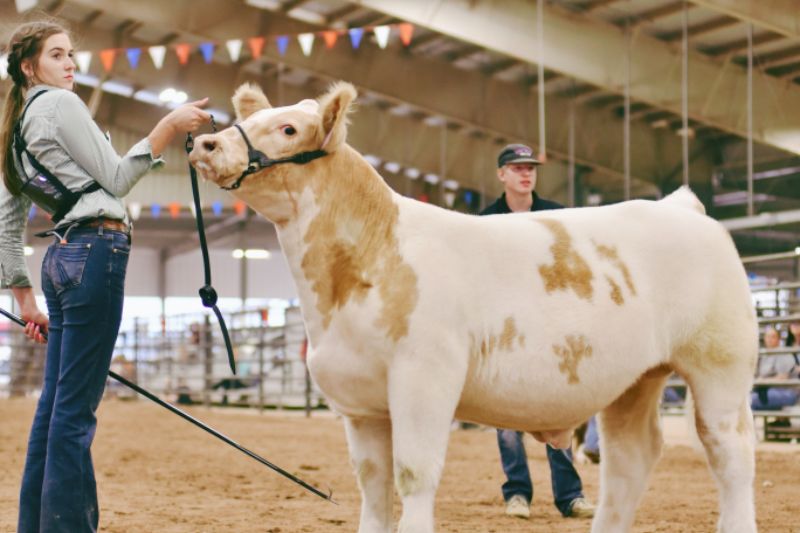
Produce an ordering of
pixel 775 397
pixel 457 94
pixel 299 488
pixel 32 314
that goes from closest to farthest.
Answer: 1. pixel 32 314
2. pixel 299 488
3. pixel 775 397
4. pixel 457 94

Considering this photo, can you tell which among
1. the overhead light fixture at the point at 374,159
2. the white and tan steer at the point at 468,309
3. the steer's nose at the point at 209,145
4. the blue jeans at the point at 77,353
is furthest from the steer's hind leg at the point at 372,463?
the overhead light fixture at the point at 374,159

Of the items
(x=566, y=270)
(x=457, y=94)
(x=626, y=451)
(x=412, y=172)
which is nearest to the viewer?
(x=566, y=270)

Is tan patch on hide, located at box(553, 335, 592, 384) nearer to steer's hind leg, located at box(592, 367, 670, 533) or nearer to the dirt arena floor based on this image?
steer's hind leg, located at box(592, 367, 670, 533)

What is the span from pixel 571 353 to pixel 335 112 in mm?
958

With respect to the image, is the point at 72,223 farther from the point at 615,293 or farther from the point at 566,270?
the point at 615,293

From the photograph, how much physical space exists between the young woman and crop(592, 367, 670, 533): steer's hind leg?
5.31 feet

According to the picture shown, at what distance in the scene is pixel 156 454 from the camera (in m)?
8.97

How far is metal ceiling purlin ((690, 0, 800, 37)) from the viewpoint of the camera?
37.1 feet

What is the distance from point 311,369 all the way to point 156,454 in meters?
6.18

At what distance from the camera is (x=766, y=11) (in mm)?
11406

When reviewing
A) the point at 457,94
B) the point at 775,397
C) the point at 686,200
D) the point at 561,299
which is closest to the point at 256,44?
the point at 457,94

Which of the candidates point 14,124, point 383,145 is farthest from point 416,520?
point 383,145

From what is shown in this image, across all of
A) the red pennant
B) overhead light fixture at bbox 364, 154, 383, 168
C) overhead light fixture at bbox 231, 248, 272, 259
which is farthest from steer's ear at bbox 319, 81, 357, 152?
overhead light fixture at bbox 231, 248, 272, 259

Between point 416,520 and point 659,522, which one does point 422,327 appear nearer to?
point 416,520
